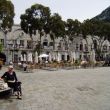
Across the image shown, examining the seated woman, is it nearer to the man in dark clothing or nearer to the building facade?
the man in dark clothing

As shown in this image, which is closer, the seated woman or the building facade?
the seated woman

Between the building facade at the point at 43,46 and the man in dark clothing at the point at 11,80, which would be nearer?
the man in dark clothing at the point at 11,80

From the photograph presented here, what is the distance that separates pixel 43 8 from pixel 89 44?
30108 millimetres

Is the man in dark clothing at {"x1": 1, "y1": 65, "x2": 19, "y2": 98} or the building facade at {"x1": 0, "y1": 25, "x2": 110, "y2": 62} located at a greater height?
the building facade at {"x1": 0, "y1": 25, "x2": 110, "y2": 62}

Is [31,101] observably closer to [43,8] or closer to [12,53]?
[43,8]

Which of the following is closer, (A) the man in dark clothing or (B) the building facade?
(A) the man in dark clothing

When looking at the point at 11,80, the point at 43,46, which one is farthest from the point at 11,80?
the point at 43,46

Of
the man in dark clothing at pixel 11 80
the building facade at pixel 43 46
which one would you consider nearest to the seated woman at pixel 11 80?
the man in dark clothing at pixel 11 80

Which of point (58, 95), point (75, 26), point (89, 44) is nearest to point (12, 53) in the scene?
point (75, 26)

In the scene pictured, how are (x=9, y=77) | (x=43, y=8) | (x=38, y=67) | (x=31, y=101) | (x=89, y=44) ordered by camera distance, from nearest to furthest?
(x=31, y=101), (x=9, y=77), (x=38, y=67), (x=43, y=8), (x=89, y=44)

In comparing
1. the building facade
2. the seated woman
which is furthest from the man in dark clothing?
the building facade

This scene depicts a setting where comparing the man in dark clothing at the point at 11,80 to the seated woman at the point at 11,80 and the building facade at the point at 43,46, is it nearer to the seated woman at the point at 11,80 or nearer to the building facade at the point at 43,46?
the seated woman at the point at 11,80

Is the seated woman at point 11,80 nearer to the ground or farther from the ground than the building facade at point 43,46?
nearer to the ground

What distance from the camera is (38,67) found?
148ft
